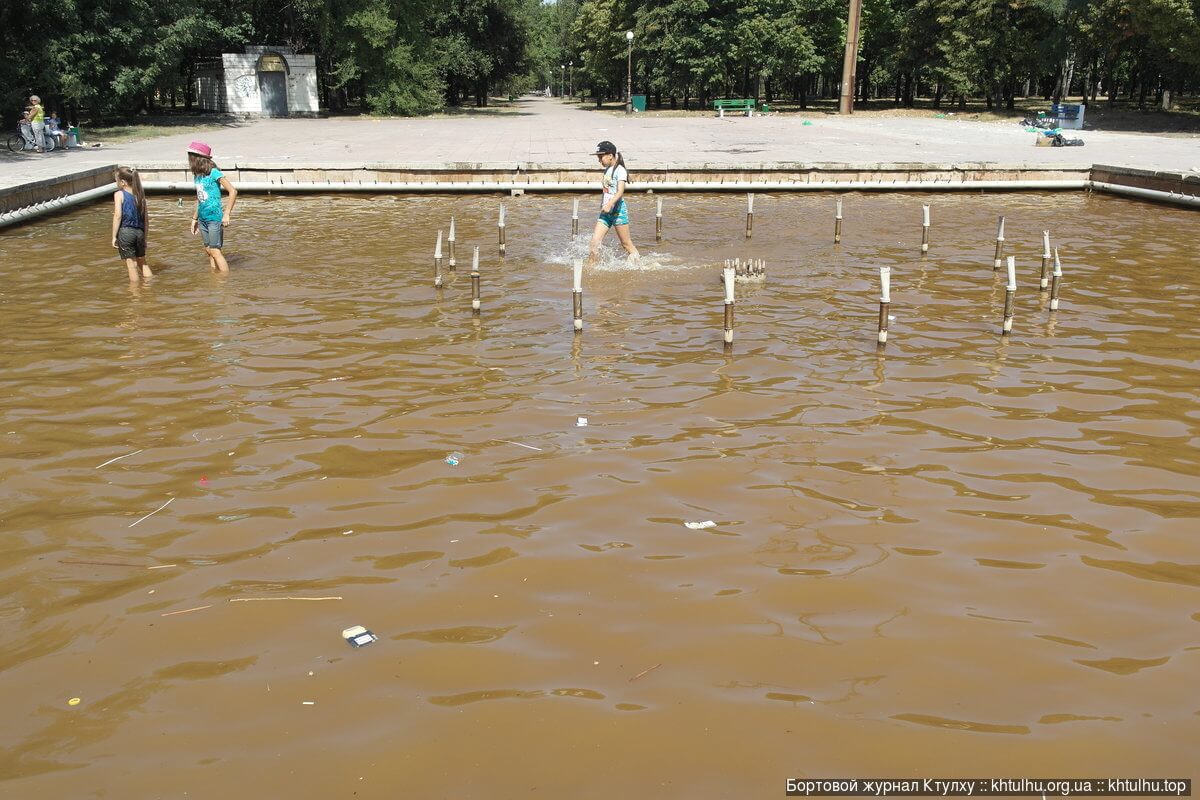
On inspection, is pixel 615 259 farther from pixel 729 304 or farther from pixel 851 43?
pixel 851 43

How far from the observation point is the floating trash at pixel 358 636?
4.87 metres

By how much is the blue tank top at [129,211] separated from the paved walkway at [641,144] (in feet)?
27.4

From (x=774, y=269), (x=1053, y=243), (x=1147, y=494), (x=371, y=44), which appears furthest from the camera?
(x=371, y=44)

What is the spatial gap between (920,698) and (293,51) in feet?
169

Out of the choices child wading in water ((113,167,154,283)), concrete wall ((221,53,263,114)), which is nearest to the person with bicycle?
child wading in water ((113,167,154,283))

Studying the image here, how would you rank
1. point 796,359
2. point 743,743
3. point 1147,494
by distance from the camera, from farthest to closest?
point 796,359
point 1147,494
point 743,743

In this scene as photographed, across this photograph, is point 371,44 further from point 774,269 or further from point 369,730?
point 369,730

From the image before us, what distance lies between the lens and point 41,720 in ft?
14.0

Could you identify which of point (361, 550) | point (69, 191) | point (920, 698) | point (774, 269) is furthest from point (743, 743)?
point (69, 191)

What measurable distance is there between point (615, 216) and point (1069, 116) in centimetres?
3270

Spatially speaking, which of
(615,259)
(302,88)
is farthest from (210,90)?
(615,259)

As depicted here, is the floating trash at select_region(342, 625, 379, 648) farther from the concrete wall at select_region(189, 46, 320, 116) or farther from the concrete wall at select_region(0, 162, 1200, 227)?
the concrete wall at select_region(189, 46, 320, 116)

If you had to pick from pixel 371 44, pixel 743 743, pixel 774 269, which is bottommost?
pixel 743 743

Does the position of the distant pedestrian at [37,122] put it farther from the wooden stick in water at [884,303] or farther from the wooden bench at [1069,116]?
the wooden bench at [1069,116]
